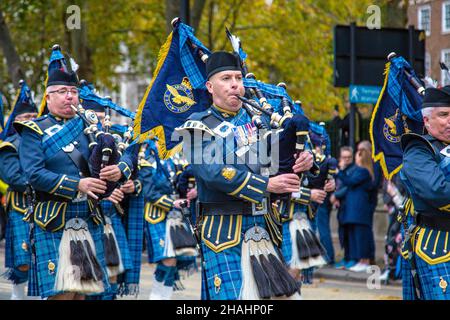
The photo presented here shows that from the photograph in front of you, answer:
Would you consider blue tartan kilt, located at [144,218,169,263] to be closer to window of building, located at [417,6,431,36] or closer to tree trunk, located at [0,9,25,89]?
tree trunk, located at [0,9,25,89]

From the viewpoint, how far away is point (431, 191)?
610 cm

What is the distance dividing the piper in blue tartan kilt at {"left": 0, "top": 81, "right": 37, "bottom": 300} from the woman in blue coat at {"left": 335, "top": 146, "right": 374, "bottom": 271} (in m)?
5.35

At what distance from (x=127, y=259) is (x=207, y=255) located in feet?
12.7

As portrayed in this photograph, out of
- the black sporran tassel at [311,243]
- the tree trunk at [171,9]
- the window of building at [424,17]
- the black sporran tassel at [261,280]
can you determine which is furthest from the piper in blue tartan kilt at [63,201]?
the window of building at [424,17]

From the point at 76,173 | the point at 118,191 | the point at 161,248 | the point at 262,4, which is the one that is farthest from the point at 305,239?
the point at 262,4

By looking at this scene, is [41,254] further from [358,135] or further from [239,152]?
[358,135]

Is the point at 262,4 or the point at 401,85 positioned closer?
the point at 401,85

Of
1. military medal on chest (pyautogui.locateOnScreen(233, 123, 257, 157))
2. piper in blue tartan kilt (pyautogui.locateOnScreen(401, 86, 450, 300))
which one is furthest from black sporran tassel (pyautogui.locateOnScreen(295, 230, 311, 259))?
military medal on chest (pyautogui.locateOnScreen(233, 123, 257, 157))

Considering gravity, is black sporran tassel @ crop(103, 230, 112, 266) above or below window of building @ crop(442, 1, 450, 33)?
below

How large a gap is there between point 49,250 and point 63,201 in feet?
1.30

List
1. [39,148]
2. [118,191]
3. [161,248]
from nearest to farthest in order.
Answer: [39,148]
[118,191]
[161,248]

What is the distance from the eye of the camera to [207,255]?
649 centimetres

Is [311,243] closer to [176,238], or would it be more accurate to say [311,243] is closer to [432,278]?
[176,238]

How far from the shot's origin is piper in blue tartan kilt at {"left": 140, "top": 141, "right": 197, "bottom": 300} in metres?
10.9
